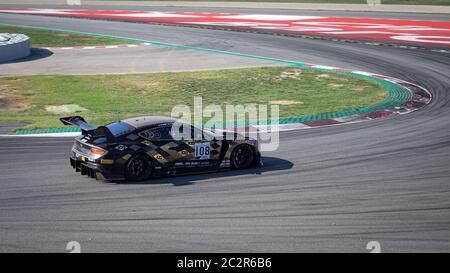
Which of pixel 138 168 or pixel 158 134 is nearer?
pixel 138 168

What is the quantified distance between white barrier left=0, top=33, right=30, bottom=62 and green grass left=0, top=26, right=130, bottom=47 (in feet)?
9.97

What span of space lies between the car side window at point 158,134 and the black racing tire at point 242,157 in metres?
1.44

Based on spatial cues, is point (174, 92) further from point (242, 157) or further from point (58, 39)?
point (58, 39)

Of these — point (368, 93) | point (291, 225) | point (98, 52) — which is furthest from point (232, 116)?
point (98, 52)

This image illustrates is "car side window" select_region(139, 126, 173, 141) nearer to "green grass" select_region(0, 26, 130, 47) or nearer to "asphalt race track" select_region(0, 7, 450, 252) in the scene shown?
"asphalt race track" select_region(0, 7, 450, 252)

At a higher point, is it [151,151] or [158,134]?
[158,134]

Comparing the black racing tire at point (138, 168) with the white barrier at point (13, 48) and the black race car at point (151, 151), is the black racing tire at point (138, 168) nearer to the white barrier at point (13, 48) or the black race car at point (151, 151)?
the black race car at point (151, 151)

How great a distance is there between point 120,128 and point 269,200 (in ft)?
11.8

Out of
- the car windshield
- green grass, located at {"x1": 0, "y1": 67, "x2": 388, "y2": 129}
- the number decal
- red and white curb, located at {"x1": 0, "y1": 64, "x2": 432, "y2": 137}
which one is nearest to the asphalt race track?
the number decal

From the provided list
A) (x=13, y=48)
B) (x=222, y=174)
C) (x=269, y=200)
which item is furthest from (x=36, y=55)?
(x=269, y=200)

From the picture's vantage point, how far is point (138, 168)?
14.1 metres

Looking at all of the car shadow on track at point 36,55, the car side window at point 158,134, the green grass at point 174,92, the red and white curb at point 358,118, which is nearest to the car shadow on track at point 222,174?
the car side window at point 158,134

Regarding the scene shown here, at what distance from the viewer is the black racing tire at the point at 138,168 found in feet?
45.7

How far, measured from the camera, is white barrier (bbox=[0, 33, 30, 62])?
30.1 m
